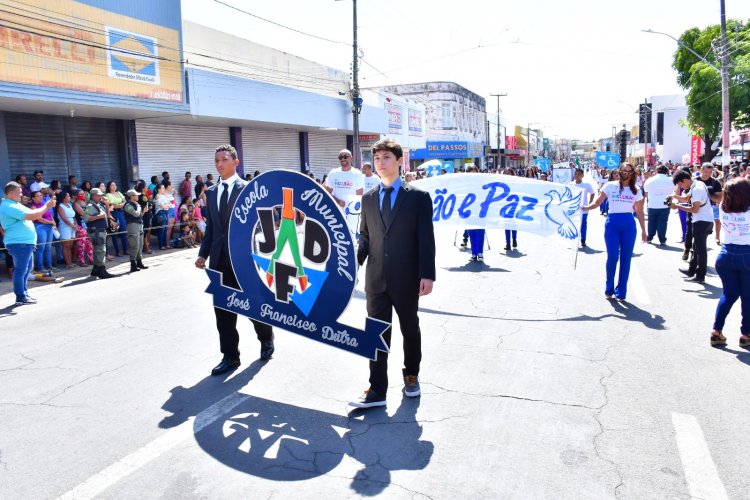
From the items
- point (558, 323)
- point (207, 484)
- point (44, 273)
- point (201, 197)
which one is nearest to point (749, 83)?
point (201, 197)

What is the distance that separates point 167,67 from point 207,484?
52.1 feet

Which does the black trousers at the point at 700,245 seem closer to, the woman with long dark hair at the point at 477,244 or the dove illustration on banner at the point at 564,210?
the dove illustration on banner at the point at 564,210

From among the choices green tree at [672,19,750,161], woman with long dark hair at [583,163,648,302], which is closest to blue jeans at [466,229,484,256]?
woman with long dark hair at [583,163,648,302]

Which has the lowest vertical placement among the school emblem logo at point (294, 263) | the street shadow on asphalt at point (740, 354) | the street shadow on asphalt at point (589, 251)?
the street shadow on asphalt at point (589, 251)

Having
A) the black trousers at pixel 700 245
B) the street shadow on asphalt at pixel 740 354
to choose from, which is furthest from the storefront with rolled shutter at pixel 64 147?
the street shadow on asphalt at pixel 740 354

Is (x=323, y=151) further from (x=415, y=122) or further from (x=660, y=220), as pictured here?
(x=660, y=220)

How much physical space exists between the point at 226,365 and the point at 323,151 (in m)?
26.1

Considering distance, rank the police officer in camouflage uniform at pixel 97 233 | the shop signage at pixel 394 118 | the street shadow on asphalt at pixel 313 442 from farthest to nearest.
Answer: the shop signage at pixel 394 118, the police officer in camouflage uniform at pixel 97 233, the street shadow on asphalt at pixel 313 442

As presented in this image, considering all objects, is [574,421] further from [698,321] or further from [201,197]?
[201,197]

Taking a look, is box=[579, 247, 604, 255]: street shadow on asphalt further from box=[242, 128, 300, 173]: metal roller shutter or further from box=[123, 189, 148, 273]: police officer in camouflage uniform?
box=[242, 128, 300, 173]: metal roller shutter

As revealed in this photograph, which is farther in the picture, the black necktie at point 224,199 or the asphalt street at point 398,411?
the black necktie at point 224,199

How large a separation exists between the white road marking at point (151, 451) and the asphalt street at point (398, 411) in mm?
12

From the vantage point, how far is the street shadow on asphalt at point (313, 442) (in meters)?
3.68

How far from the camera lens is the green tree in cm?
3291
